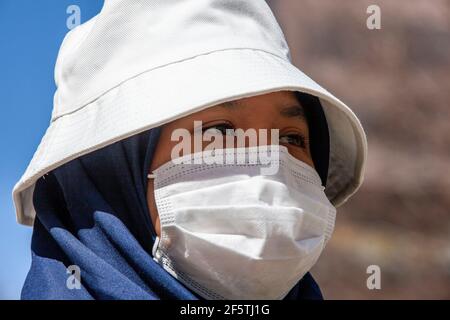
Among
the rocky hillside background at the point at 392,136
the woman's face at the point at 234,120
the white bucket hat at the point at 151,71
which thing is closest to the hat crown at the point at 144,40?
the white bucket hat at the point at 151,71

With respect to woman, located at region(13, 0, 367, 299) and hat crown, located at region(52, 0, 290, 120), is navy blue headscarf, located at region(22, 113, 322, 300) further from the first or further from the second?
hat crown, located at region(52, 0, 290, 120)

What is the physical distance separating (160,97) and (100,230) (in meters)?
0.34

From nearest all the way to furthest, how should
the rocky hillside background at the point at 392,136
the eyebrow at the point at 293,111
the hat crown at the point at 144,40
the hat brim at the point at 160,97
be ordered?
the hat brim at the point at 160,97 → the hat crown at the point at 144,40 → the eyebrow at the point at 293,111 → the rocky hillside background at the point at 392,136

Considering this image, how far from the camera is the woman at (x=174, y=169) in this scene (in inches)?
56.4

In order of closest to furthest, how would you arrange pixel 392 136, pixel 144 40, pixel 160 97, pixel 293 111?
pixel 160 97 < pixel 144 40 < pixel 293 111 < pixel 392 136

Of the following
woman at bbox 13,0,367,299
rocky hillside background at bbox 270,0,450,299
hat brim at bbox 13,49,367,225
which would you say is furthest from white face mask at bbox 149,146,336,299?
rocky hillside background at bbox 270,0,450,299

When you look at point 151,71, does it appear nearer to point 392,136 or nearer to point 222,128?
point 222,128

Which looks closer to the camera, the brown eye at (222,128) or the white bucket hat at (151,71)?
the white bucket hat at (151,71)

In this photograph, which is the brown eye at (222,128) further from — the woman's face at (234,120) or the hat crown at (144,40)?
the hat crown at (144,40)

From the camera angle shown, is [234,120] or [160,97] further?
[234,120]

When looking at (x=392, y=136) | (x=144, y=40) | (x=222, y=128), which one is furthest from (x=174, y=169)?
(x=392, y=136)

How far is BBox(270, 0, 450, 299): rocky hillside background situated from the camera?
3.32 metres

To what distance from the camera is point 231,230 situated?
1.45 metres

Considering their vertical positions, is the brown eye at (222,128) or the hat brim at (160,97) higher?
the hat brim at (160,97)
